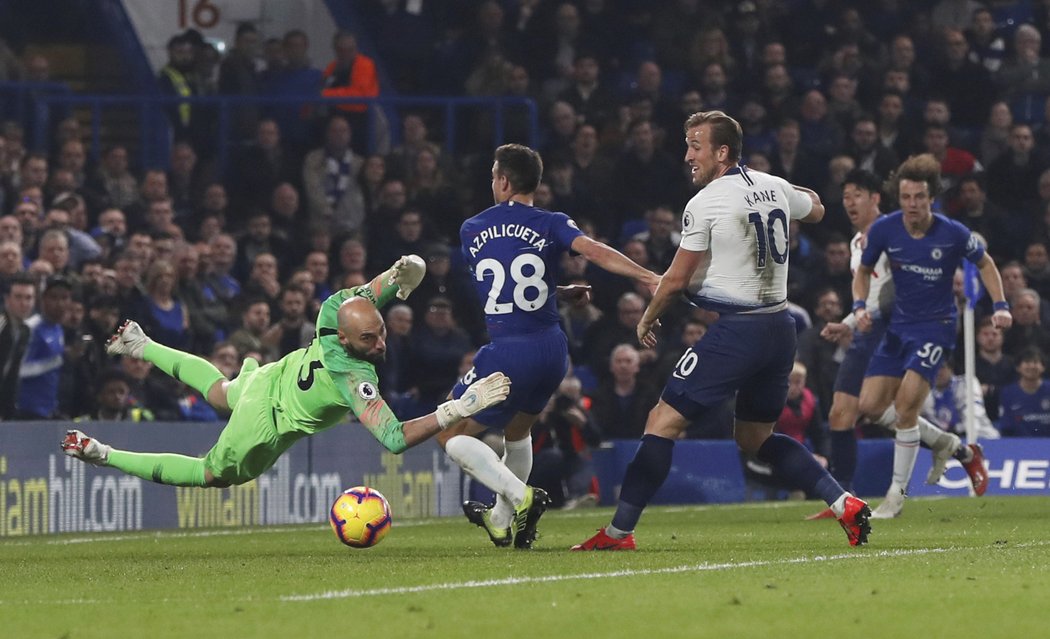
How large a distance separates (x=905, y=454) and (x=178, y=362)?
207 inches

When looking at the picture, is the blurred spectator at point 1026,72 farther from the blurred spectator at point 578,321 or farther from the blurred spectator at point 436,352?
the blurred spectator at point 436,352

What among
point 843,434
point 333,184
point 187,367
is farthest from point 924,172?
point 333,184

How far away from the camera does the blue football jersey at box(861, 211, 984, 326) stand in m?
14.0

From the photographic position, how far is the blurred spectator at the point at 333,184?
68.8 ft

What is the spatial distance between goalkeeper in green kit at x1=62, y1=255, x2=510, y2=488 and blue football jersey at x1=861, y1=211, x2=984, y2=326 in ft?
13.4

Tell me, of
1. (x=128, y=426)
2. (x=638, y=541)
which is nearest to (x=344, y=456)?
(x=128, y=426)

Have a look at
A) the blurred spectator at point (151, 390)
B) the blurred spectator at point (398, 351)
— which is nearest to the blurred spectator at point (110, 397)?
the blurred spectator at point (151, 390)

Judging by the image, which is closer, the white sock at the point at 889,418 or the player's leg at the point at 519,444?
the player's leg at the point at 519,444

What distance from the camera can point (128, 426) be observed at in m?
15.6

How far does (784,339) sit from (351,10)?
1499 centimetres

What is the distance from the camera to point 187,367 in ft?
39.7

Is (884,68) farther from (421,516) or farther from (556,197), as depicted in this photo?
(421,516)

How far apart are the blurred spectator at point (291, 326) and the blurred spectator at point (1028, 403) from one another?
7.05m

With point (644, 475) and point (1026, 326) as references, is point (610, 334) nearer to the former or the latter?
point (1026, 326)
